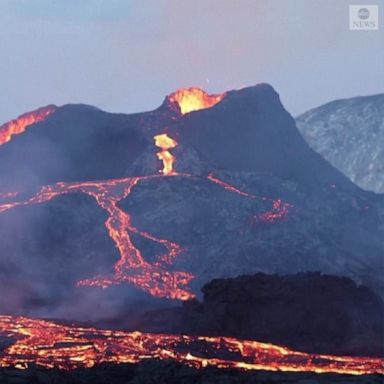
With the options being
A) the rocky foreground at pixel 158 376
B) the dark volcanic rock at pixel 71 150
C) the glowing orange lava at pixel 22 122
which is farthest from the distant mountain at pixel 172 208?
the rocky foreground at pixel 158 376

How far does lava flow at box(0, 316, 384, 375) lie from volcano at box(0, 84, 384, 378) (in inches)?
136

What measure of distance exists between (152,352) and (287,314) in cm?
1322

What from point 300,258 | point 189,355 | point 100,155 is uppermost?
point 100,155

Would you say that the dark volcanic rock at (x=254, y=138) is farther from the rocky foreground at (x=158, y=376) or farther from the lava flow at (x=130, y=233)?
the rocky foreground at (x=158, y=376)

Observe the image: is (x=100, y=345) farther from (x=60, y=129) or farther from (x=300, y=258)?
(x=60, y=129)

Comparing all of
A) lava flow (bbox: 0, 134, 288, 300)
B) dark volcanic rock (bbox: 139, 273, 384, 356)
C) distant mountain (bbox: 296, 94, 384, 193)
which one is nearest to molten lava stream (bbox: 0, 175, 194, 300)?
lava flow (bbox: 0, 134, 288, 300)

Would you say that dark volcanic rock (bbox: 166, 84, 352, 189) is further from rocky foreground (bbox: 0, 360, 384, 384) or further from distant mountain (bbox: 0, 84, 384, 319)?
rocky foreground (bbox: 0, 360, 384, 384)

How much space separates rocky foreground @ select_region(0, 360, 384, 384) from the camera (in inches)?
→ 1748

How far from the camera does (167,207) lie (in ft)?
313

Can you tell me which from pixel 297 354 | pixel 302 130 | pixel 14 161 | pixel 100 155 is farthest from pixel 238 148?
pixel 302 130

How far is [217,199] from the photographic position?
9606 cm

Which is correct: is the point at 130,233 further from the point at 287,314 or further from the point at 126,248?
the point at 287,314

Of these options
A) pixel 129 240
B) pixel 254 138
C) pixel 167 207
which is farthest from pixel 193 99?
pixel 129 240

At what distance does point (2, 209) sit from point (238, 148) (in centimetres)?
3274
